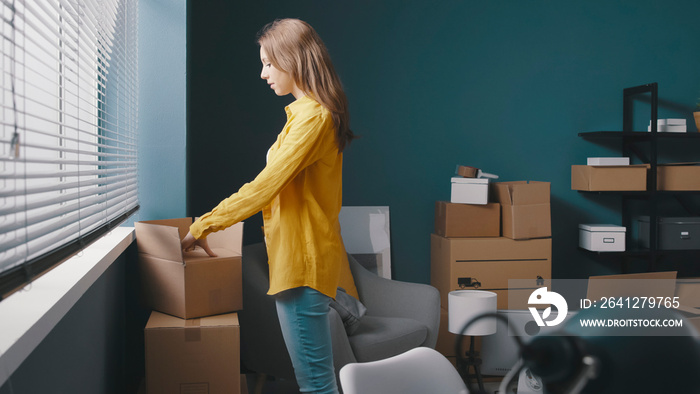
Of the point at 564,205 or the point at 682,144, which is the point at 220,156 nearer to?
the point at 564,205

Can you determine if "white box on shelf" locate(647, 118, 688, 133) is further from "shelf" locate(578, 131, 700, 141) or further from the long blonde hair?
the long blonde hair

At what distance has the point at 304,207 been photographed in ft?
6.00

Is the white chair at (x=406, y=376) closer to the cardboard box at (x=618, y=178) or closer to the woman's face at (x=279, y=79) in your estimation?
the woman's face at (x=279, y=79)

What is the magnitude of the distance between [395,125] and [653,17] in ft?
6.66

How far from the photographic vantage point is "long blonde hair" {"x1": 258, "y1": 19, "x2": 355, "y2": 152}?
1.80 m

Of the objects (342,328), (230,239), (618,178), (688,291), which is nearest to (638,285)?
(688,291)

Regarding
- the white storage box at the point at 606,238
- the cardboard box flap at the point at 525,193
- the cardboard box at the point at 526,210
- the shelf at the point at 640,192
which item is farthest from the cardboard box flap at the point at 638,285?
the cardboard box flap at the point at 525,193

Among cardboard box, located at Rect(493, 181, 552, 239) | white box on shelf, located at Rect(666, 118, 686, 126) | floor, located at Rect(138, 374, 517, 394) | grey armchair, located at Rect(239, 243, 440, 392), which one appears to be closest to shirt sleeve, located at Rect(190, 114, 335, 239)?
grey armchair, located at Rect(239, 243, 440, 392)

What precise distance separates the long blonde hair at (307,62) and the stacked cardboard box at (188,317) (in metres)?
0.67

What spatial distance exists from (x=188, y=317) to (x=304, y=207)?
0.66m

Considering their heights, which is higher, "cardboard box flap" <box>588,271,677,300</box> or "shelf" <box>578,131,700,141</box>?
"shelf" <box>578,131,700,141</box>

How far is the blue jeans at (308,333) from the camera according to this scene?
181 centimetres

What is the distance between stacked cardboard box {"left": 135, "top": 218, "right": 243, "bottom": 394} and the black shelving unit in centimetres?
266

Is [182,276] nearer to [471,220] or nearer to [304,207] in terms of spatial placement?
[304,207]
